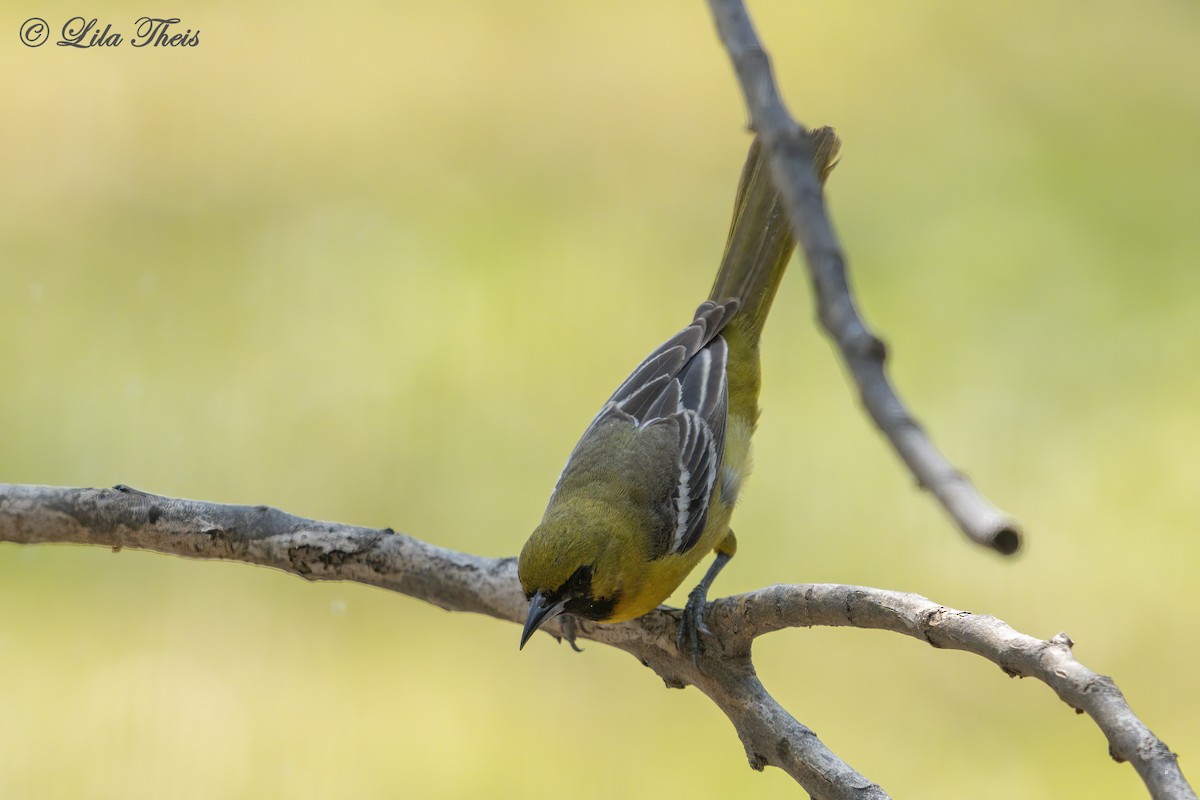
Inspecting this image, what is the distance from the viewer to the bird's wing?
109 inches

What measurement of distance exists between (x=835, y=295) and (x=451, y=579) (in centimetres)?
182

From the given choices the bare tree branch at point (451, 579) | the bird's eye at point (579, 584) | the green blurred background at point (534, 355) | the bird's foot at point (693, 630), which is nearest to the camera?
the bare tree branch at point (451, 579)

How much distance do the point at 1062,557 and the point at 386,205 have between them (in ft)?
10.9

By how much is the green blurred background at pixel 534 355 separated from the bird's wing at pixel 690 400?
1.56m

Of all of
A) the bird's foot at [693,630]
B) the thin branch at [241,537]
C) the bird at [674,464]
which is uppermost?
the bird at [674,464]

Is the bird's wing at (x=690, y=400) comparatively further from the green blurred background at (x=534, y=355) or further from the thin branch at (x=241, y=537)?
the green blurred background at (x=534, y=355)

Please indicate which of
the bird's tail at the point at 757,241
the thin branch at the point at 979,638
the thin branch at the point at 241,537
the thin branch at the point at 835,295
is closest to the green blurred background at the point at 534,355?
the bird's tail at the point at 757,241

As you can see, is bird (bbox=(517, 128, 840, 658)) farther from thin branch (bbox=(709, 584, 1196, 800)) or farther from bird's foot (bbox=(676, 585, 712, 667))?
thin branch (bbox=(709, 584, 1196, 800))

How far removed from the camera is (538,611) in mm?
2275

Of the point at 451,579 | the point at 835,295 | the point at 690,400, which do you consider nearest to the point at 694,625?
the point at 451,579

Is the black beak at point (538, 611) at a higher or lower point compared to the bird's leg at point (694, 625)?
lower

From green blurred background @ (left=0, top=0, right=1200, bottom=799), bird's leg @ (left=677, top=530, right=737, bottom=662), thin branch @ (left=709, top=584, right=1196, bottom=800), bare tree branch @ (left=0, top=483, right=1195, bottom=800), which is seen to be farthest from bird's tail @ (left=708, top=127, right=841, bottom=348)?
green blurred background @ (left=0, top=0, right=1200, bottom=799)

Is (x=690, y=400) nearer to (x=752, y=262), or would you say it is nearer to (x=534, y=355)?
(x=752, y=262)

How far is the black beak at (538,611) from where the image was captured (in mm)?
2256
